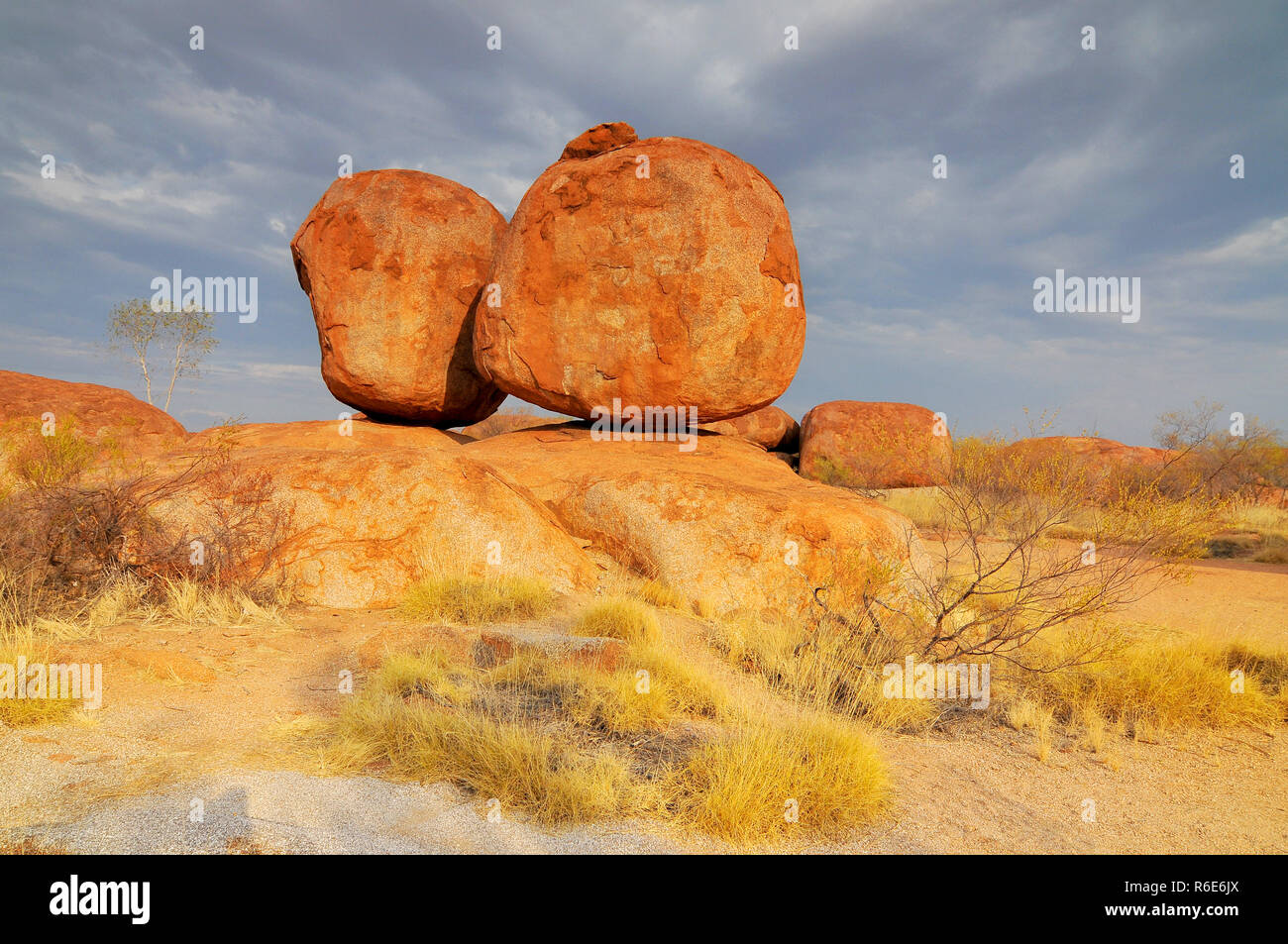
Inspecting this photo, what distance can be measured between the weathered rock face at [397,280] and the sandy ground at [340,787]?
5.78 m

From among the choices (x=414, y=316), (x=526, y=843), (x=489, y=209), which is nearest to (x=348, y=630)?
(x=526, y=843)

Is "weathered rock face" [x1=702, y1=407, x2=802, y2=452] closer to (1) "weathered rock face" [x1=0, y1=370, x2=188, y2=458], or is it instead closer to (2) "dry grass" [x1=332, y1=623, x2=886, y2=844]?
(1) "weathered rock face" [x1=0, y1=370, x2=188, y2=458]

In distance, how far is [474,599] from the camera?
5.89 meters

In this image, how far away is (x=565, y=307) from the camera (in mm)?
8836

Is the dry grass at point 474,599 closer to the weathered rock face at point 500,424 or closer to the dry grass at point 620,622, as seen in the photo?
Answer: the dry grass at point 620,622

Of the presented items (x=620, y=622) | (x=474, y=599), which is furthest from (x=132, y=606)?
(x=620, y=622)

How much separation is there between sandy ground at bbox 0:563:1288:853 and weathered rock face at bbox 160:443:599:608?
38.1 inches

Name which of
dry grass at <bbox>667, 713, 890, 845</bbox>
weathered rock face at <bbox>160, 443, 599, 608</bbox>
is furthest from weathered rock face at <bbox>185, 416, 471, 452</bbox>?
dry grass at <bbox>667, 713, 890, 845</bbox>

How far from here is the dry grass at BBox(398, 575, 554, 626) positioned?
5766 mm

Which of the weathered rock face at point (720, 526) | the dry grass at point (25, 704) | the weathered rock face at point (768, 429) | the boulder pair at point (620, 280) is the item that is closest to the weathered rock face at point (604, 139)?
the boulder pair at point (620, 280)

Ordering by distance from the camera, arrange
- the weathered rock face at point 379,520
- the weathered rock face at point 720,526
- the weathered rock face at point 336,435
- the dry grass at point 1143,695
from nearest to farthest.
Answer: the dry grass at point 1143,695 < the weathered rock face at point 379,520 < the weathered rock face at point 720,526 < the weathered rock face at point 336,435

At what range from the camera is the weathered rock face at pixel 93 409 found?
34.3 ft

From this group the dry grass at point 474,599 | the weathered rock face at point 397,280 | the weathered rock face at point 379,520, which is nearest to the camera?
the dry grass at point 474,599

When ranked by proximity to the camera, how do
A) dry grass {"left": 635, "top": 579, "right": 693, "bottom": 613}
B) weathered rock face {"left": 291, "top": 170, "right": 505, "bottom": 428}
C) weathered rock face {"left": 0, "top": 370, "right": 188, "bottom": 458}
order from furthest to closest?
weathered rock face {"left": 0, "top": 370, "right": 188, "bottom": 458}
weathered rock face {"left": 291, "top": 170, "right": 505, "bottom": 428}
dry grass {"left": 635, "top": 579, "right": 693, "bottom": 613}
